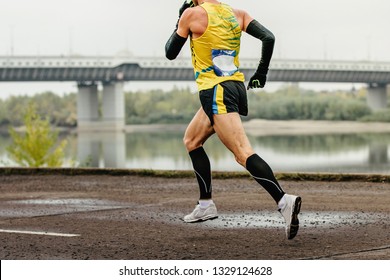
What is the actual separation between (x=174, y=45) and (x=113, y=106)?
9496 cm

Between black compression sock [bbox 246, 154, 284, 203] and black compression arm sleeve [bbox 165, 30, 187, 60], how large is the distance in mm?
1135

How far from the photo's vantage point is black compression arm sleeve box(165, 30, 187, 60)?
7160 millimetres

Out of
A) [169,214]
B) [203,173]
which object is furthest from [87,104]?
[203,173]

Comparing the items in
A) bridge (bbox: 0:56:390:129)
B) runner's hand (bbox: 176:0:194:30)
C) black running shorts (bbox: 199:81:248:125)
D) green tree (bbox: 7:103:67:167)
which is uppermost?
runner's hand (bbox: 176:0:194:30)

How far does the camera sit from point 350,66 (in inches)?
4449

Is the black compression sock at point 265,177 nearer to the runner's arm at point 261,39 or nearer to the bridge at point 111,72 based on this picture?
the runner's arm at point 261,39

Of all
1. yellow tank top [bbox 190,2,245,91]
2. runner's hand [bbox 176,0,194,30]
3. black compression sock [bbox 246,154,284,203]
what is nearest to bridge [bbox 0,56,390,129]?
runner's hand [bbox 176,0,194,30]

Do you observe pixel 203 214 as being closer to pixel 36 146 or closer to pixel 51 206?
pixel 51 206

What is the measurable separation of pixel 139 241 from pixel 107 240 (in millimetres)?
288

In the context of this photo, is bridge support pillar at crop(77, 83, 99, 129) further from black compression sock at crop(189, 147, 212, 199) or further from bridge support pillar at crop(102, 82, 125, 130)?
black compression sock at crop(189, 147, 212, 199)

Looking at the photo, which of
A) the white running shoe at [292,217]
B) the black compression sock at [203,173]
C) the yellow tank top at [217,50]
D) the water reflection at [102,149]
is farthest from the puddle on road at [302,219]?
the water reflection at [102,149]

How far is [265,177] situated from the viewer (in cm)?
693

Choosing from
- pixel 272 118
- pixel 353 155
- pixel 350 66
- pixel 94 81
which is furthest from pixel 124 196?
pixel 272 118

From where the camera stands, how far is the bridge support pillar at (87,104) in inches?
3986
